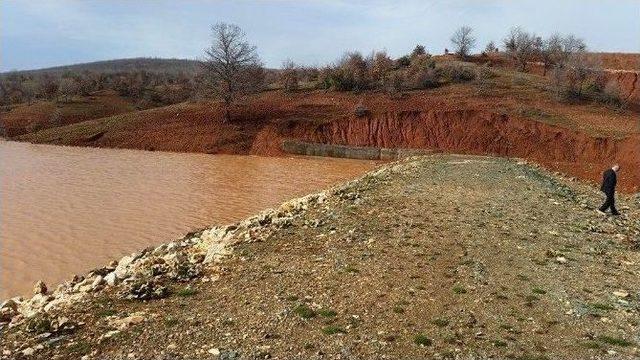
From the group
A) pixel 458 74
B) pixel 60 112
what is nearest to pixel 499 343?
pixel 458 74

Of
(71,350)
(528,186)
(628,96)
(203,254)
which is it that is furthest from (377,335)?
(628,96)

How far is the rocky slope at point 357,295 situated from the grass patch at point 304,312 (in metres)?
0.03

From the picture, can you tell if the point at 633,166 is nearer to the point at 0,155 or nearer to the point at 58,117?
the point at 0,155

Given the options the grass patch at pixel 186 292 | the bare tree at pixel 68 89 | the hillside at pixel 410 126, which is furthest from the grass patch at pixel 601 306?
the bare tree at pixel 68 89

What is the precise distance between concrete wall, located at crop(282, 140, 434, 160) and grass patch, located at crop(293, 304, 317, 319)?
33.7 metres

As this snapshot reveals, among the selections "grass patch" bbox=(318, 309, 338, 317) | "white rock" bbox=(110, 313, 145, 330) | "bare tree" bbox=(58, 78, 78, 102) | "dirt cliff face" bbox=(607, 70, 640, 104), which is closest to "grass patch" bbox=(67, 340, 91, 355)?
"white rock" bbox=(110, 313, 145, 330)

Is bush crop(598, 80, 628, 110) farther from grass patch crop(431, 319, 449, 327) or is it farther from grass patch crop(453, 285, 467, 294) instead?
grass patch crop(431, 319, 449, 327)

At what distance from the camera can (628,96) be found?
55.9 meters

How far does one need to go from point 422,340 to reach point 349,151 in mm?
35728

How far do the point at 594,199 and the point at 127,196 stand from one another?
1854 centimetres

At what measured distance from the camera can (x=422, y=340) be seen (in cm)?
738

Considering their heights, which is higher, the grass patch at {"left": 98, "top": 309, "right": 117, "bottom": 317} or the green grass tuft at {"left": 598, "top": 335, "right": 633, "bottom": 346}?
the grass patch at {"left": 98, "top": 309, "right": 117, "bottom": 317}

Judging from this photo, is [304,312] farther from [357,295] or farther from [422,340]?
[422,340]

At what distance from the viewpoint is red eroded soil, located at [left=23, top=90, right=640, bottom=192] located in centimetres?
4053
